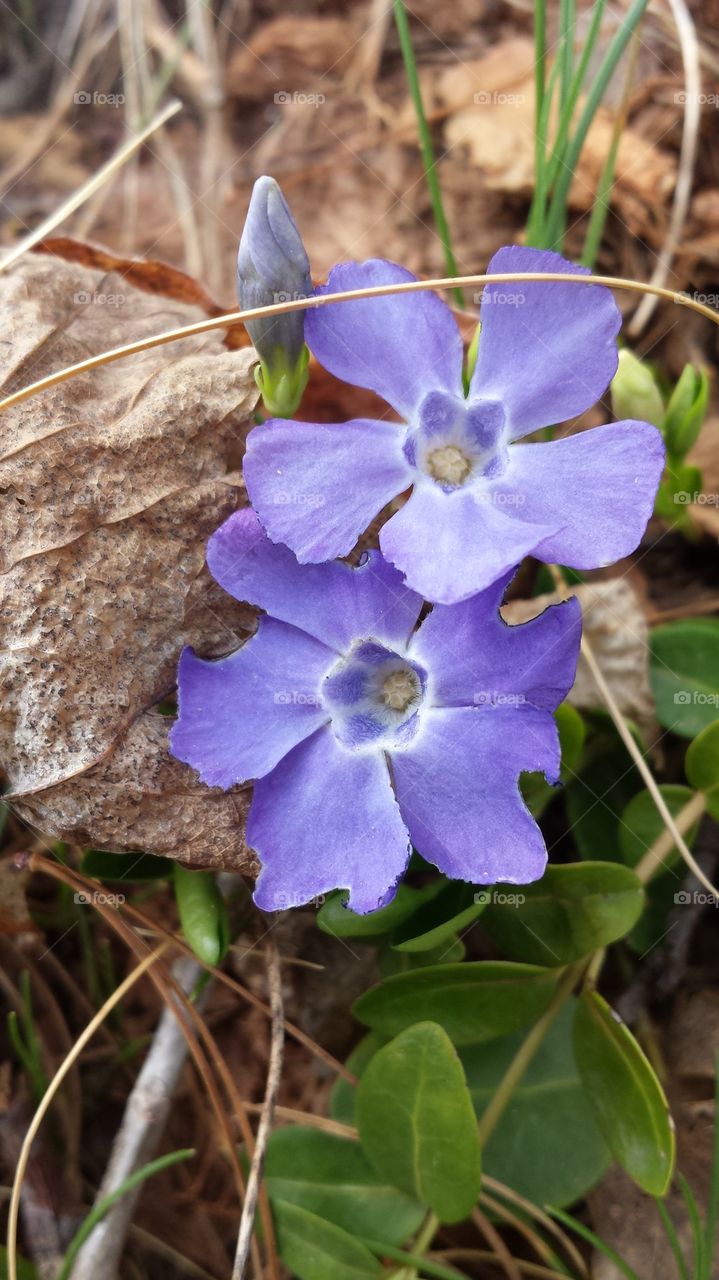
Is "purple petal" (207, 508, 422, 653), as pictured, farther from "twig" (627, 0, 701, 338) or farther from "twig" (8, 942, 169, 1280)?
"twig" (627, 0, 701, 338)

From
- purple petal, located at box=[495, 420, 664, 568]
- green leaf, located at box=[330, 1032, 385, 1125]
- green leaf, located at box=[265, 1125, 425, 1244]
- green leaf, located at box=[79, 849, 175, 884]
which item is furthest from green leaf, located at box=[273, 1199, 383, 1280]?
purple petal, located at box=[495, 420, 664, 568]

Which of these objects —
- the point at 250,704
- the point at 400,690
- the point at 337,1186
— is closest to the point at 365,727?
the point at 400,690

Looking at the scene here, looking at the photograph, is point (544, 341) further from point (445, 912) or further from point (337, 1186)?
point (337, 1186)

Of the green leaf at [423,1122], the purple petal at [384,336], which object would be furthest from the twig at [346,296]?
the green leaf at [423,1122]

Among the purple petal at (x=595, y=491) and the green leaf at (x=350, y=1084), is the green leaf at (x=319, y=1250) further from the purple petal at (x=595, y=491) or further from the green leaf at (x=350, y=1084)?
the purple petal at (x=595, y=491)

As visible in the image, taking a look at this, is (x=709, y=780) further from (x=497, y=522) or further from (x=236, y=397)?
(x=236, y=397)
